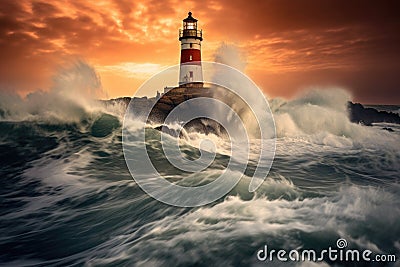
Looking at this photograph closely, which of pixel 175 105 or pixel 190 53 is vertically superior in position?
pixel 190 53

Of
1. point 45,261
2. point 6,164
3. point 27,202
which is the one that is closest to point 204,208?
point 45,261

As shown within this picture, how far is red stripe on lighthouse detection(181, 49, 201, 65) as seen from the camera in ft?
67.6

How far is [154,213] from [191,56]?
17008mm

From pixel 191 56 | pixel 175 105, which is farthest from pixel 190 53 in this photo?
pixel 175 105

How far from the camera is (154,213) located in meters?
4.95

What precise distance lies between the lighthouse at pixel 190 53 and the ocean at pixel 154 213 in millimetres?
11657

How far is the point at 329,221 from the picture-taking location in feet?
13.6

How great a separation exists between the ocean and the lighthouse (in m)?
11.7

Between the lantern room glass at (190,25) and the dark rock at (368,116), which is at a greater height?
the lantern room glass at (190,25)

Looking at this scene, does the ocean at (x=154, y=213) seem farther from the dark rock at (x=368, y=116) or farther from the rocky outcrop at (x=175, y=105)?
the dark rock at (x=368, y=116)

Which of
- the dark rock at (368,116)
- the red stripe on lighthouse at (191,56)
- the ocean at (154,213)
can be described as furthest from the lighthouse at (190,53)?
the dark rock at (368,116)

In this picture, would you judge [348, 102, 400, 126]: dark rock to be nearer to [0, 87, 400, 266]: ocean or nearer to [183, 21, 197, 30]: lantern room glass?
[183, 21, 197, 30]: lantern room glass

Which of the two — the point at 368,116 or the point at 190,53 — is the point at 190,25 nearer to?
the point at 190,53

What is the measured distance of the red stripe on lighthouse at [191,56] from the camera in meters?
20.6
